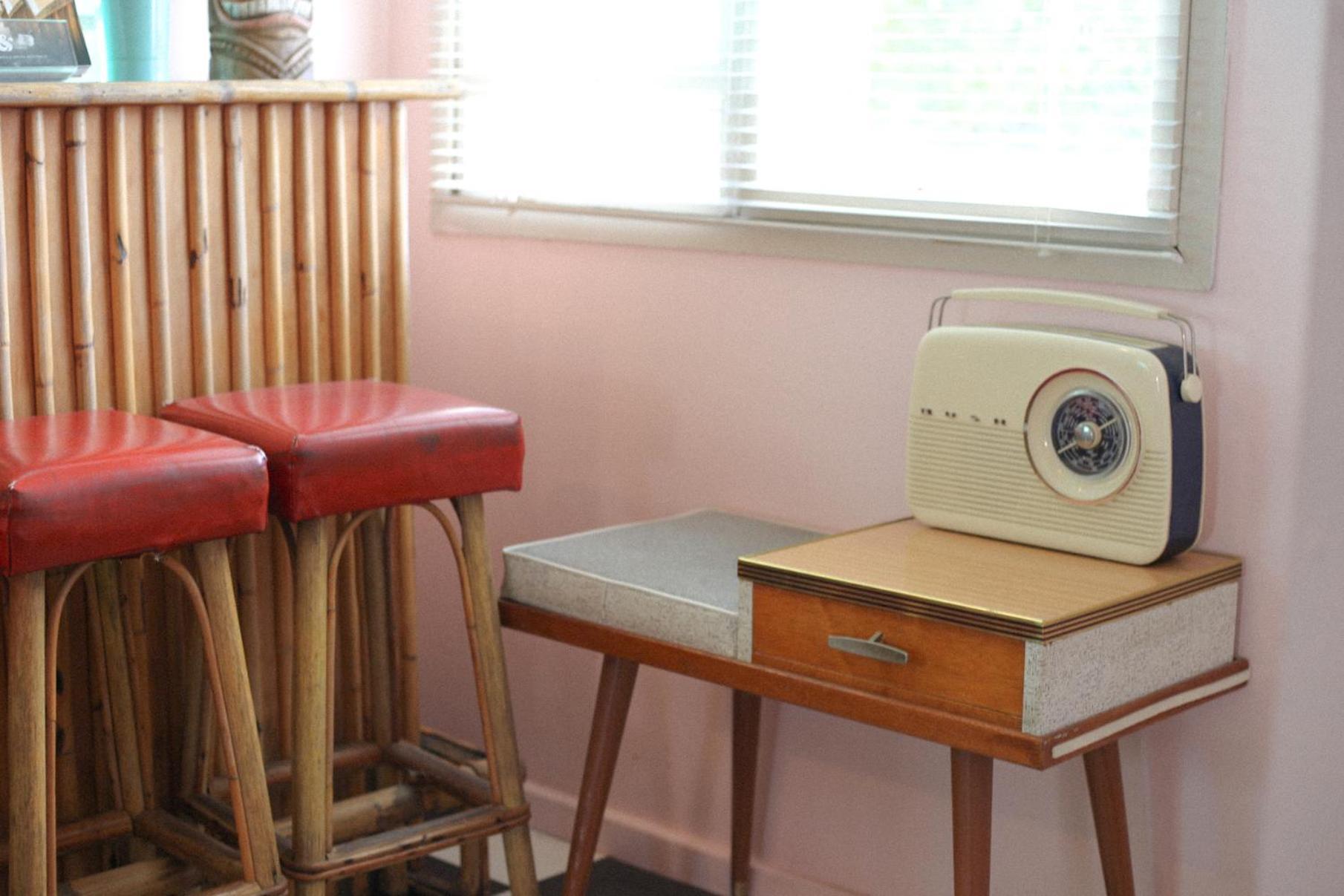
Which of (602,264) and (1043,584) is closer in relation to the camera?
(1043,584)

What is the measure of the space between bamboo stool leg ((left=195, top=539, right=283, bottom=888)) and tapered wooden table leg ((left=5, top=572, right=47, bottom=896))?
19 cm

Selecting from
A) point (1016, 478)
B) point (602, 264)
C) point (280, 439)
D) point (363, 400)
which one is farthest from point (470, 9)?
point (1016, 478)

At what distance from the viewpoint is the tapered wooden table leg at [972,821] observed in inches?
72.9

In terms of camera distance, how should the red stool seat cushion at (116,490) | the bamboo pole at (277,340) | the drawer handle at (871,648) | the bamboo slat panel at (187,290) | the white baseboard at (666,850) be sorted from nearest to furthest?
the red stool seat cushion at (116,490) < the drawer handle at (871,648) < the bamboo slat panel at (187,290) < the bamboo pole at (277,340) < the white baseboard at (666,850)

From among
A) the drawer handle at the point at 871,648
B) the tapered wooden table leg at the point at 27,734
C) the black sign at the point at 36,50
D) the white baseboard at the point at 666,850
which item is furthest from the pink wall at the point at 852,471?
the tapered wooden table leg at the point at 27,734

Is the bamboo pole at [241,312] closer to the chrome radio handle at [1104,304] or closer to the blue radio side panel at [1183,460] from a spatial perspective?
the chrome radio handle at [1104,304]

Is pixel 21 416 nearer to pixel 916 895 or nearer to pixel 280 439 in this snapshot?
pixel 280 439

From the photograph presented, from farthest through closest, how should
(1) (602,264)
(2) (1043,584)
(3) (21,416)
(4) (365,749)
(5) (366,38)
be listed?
(5) (366,38) < (1) (602,264) < (4) (365,749) < (3) (21,416) < (2) (1043,584)

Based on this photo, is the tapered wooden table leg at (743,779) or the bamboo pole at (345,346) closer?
the bamboo pole at (345,346)

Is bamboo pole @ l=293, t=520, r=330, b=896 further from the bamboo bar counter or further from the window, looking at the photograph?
the window

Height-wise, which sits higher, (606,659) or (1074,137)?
(1074,137)

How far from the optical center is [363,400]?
2.20 meters

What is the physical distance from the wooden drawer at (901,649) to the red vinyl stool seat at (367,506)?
16.9 inches

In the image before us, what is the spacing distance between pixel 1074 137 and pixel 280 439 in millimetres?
1071
